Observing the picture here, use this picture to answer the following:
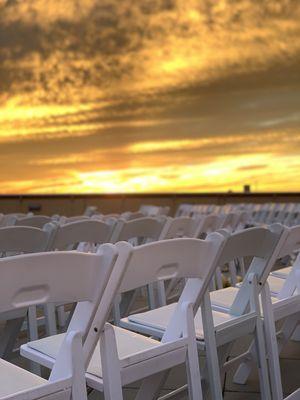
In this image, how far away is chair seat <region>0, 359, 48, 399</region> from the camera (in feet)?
5.42

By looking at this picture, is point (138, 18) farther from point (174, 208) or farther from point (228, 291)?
point (228, 291)

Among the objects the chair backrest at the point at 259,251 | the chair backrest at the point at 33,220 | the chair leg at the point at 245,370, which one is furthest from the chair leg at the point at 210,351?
the chair backrest at the point at 33,220

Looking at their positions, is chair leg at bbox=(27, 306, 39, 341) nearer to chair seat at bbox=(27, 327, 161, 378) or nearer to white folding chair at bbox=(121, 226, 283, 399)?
white folding chair at bbox=(121, 226, 283, 399)

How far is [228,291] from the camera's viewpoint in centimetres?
309

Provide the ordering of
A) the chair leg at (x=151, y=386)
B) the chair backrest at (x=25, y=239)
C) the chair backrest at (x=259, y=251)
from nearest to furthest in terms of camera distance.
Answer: the chair leg at (x=151, y=386) < the chair backrest at (x=259, y=251) < the chair backrest at (x=25, y=239)

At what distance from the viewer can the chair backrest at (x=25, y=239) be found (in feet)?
8.62

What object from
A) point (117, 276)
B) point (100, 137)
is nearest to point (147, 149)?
point (100, 137)

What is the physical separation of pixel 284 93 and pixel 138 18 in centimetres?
377

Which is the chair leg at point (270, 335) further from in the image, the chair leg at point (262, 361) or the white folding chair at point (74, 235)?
the white folding chair at point (74, 235)

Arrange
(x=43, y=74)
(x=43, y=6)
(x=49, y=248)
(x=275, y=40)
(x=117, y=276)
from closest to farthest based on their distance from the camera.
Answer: (x=117, y=276) < (x=49, y=248) < (x=275, y=40) < (x=43, y=6) < (x=43, y=74)

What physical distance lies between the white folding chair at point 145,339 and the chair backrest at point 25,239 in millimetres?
676

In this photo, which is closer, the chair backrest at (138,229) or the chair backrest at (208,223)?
the chair backrest at (138,229)

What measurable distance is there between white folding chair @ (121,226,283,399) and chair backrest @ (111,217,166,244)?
920 millimetres

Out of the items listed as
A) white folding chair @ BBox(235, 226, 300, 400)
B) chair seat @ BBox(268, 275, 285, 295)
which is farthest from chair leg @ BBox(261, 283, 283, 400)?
chair seat @ BBox(268, 275, 285, 295)
